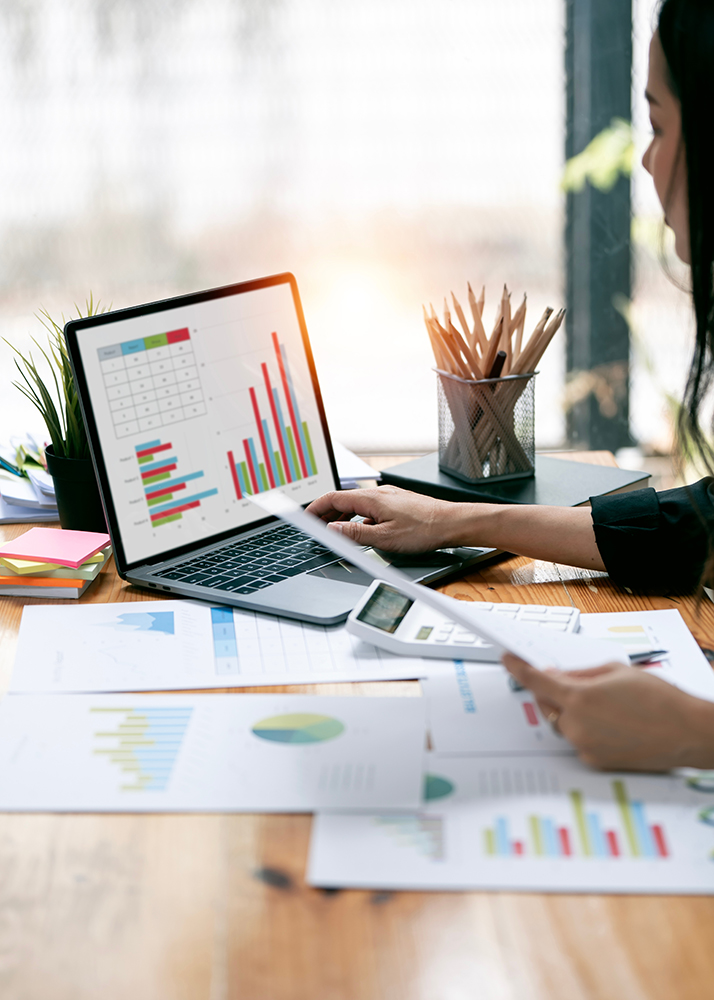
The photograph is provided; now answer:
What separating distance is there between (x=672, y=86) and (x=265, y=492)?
1.95 ft

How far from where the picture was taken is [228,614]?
865mm

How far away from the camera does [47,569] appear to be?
36.8 inches

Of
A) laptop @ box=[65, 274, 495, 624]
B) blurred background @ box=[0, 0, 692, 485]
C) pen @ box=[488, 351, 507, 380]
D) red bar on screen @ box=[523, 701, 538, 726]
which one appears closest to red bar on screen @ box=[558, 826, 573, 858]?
red bar on screen @ box=[523, 701, 538, 726]

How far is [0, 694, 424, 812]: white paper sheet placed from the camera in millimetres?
574

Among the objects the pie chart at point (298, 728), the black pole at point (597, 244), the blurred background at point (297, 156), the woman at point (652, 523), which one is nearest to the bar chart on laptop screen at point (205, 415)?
the woman at point (652, 523)

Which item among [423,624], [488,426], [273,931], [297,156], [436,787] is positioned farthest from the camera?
[297,156]

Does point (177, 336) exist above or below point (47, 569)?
above

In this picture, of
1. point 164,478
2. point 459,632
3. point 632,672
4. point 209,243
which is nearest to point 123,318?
point 164,478

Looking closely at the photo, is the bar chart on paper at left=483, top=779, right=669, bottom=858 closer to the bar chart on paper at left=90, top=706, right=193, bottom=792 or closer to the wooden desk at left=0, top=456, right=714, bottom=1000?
the wooden desk at left=0, top=456, right=714, bottom=1000

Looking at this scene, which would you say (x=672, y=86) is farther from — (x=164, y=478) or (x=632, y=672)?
(x=164, y=478)

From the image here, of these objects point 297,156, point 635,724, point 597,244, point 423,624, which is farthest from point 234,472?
point 597,244

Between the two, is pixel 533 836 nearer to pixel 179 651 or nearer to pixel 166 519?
pixel 179 651

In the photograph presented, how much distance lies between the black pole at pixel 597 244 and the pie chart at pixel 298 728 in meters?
1.35

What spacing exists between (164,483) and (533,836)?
59cm
